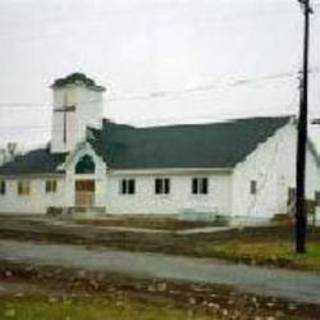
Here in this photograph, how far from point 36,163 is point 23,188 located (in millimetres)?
2053

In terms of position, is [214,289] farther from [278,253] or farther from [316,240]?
[316,240]

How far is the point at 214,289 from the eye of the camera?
1952 cm

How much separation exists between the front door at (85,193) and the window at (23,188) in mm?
5112

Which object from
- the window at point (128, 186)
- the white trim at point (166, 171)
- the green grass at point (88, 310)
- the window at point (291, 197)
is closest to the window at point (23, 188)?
the white trim at point (166, 171)

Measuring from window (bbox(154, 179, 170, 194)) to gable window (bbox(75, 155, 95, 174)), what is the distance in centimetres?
546

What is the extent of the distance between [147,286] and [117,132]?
46464 millimetres

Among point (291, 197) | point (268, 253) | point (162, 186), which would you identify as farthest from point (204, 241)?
point (291, 197)

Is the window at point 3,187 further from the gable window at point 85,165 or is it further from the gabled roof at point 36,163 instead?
the gable window at point 85,165

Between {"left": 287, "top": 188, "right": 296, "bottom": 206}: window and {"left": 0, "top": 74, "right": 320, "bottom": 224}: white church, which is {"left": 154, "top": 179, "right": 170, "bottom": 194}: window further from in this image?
{"left": 287, "top": 188, "right": 296, "bottom": 206}: window

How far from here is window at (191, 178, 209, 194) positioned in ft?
180

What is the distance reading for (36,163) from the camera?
2562 inches

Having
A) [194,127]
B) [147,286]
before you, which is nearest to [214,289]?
[147,286]

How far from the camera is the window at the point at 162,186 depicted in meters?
56.4

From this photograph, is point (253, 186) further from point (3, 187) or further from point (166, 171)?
point (3, 187)
